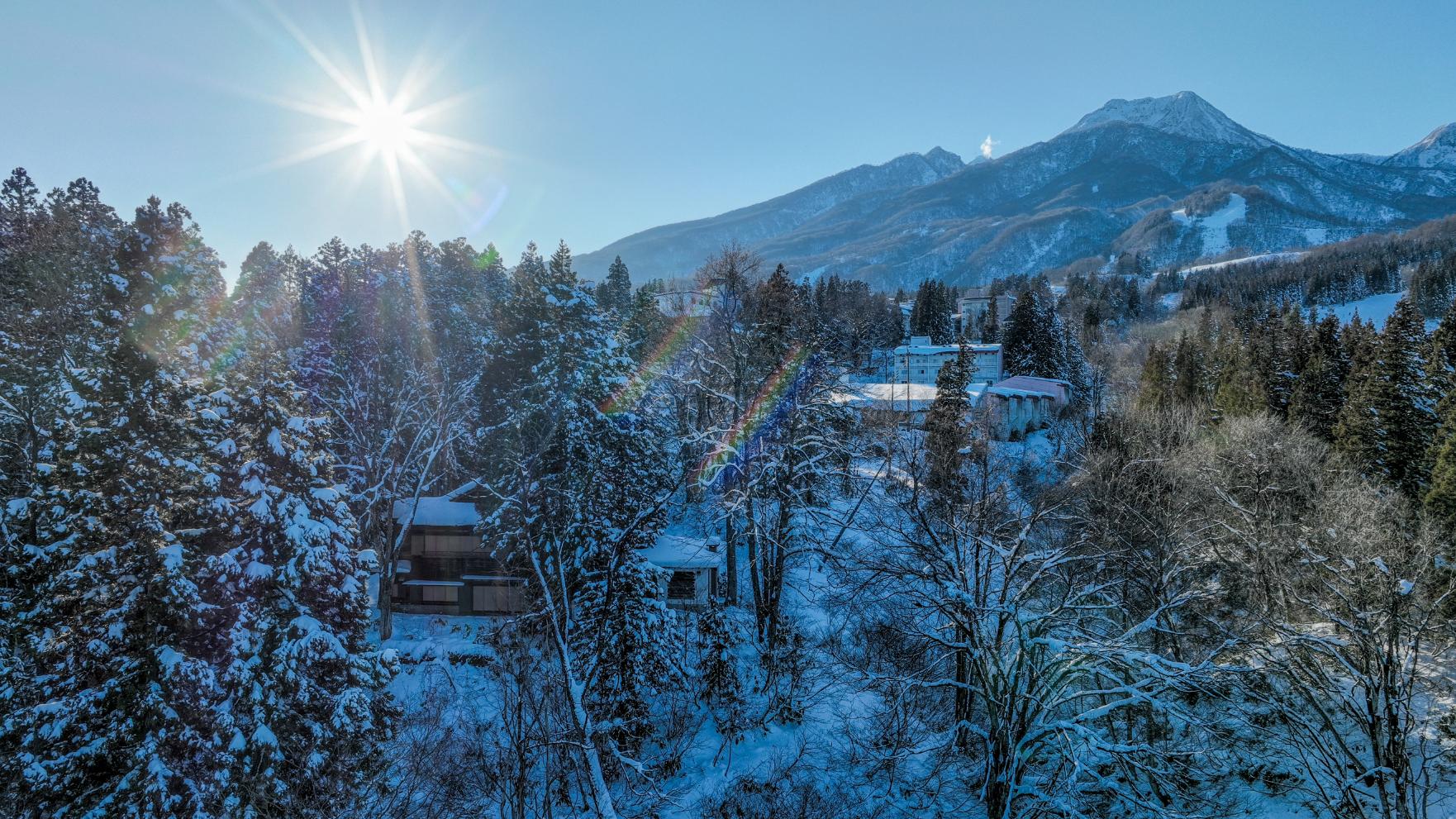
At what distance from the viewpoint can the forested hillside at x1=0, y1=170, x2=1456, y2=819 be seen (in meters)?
11.1

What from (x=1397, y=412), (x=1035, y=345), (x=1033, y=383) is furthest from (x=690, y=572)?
(x=1035, y=345)

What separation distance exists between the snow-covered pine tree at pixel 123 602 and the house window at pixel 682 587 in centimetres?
1536

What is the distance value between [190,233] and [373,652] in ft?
31.4

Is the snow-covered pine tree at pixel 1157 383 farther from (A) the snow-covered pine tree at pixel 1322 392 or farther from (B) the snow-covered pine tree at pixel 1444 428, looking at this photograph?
(B) the snow-covered pine tree at pixel 1444 428

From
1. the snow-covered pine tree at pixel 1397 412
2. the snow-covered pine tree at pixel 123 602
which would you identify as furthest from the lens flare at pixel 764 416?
the snow-covered pine tree at pixel 1397 412

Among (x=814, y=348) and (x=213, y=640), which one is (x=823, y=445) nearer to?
(x=814, y=348)

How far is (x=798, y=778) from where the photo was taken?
52.5 feet

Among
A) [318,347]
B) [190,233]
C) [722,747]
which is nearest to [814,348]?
[722,747]

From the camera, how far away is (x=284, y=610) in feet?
39.9

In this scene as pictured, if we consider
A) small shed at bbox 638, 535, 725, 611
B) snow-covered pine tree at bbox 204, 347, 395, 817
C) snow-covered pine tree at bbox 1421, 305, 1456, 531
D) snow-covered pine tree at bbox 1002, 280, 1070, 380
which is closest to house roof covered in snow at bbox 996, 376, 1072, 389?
snow-covered pine tree at bbox 1002, 280, 1070, 380

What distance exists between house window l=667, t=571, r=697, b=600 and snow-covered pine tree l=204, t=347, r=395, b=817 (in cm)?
1264

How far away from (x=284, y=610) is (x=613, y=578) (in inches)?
286

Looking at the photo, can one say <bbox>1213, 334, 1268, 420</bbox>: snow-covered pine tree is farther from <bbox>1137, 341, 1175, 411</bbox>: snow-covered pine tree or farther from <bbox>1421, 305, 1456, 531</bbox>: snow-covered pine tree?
<bbox>1421, 305, 1456, 531</bbox>: snow-covered pine tree

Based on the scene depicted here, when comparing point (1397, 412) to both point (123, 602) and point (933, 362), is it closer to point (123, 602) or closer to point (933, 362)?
point (123, 602)
